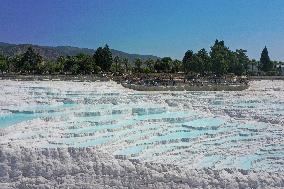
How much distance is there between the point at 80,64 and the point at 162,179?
39.7 m

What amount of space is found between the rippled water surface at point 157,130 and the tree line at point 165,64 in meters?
25.6

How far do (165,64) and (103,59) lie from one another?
22.1 ft

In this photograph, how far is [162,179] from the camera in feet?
28.1

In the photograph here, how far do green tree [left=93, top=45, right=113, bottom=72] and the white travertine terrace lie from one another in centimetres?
3539

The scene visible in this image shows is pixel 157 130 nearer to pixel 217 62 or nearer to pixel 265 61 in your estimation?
pixel 217 62

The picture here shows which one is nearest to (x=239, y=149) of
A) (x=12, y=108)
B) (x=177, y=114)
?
(x=177, y=114)

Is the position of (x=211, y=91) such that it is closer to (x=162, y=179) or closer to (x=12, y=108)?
(x=12, y=108)

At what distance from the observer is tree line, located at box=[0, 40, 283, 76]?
4481cm

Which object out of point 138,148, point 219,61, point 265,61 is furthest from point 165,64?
point 138,148

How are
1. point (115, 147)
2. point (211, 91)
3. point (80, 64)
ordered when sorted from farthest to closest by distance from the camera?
point (80, 64)
point (211, 91)
point (115, 147)

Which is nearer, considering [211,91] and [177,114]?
[177,114]

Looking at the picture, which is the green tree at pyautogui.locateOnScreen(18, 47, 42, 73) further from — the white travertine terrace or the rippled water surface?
the white travertine terrace

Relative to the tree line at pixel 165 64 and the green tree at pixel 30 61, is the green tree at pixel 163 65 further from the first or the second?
the green tree at pixel 30 61

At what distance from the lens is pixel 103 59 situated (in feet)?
170
